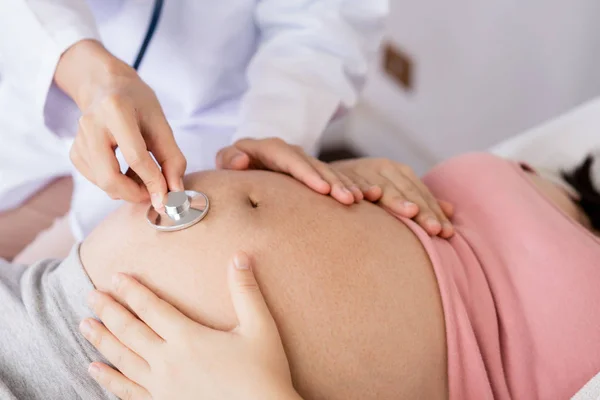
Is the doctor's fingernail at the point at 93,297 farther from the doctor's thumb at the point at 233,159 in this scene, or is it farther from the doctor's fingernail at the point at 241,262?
the doctor's thumb at the point at 233,159

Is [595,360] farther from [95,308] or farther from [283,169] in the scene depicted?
[95,308]

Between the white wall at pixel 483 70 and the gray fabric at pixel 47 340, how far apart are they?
1313 mm

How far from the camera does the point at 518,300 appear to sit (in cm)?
78

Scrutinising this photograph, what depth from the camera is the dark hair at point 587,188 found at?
97 cm

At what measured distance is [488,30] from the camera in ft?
5.54

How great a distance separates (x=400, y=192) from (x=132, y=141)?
1.30 feet

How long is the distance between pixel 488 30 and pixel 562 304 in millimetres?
1140

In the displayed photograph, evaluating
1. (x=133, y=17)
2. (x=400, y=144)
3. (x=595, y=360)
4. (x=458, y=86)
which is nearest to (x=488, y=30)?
(x=458, y=86)

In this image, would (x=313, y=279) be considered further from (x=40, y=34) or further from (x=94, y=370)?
(x=40, y=34)

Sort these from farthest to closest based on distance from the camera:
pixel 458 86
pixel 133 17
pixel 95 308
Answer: pixel 458 86, pixel 133 17, pixel 95 308

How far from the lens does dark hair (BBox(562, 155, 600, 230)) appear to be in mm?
969


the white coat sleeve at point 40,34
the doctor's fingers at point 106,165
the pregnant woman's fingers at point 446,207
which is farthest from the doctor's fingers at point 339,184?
the white coat sleeve at point 40,34

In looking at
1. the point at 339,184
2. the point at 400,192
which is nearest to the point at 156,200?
the point at 339,184

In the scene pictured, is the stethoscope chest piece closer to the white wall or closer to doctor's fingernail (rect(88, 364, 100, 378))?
doctor's fingernail (rect(88, 364, 100, 378))
